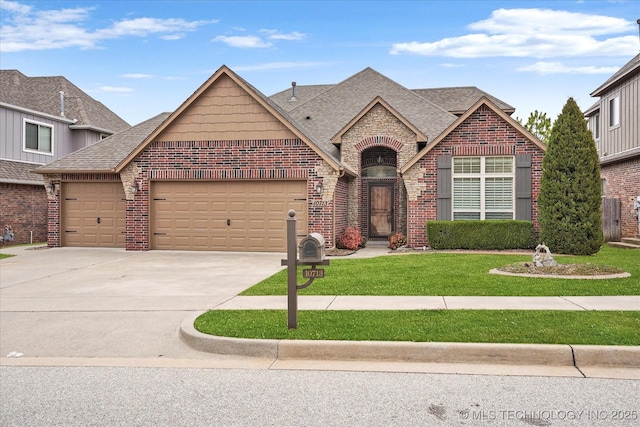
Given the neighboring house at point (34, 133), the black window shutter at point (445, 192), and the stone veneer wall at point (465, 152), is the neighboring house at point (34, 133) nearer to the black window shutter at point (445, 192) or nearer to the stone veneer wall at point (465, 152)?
the stone veneer wall at point (465, 152)

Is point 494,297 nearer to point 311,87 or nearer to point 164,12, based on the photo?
point 164,12

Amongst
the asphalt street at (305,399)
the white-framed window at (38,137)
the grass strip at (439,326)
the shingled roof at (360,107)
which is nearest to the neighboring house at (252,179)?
the shingled roof at (360,107)

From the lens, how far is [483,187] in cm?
1819

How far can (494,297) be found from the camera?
29.6ft

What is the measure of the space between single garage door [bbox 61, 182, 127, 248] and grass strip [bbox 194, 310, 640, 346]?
13.5 metres

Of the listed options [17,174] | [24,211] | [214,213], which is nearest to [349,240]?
[214,213]

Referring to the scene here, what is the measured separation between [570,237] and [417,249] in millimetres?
4806

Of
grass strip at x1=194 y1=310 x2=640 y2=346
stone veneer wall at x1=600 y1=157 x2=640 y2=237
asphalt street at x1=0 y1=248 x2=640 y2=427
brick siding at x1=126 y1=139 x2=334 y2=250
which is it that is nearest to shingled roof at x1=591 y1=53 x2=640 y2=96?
stone veneer wall at x1=600 y1=157 x2=640 y2=237

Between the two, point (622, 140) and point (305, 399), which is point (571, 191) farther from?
point (305, 399)

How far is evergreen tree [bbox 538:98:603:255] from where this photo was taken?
15711mm

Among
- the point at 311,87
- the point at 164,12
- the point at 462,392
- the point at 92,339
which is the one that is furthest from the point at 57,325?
the point at 311,87

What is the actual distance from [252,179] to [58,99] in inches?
683

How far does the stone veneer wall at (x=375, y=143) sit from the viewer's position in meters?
21.0

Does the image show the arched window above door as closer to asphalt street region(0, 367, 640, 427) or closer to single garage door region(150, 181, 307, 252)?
single garage door region(150, 181, 307, 252)
